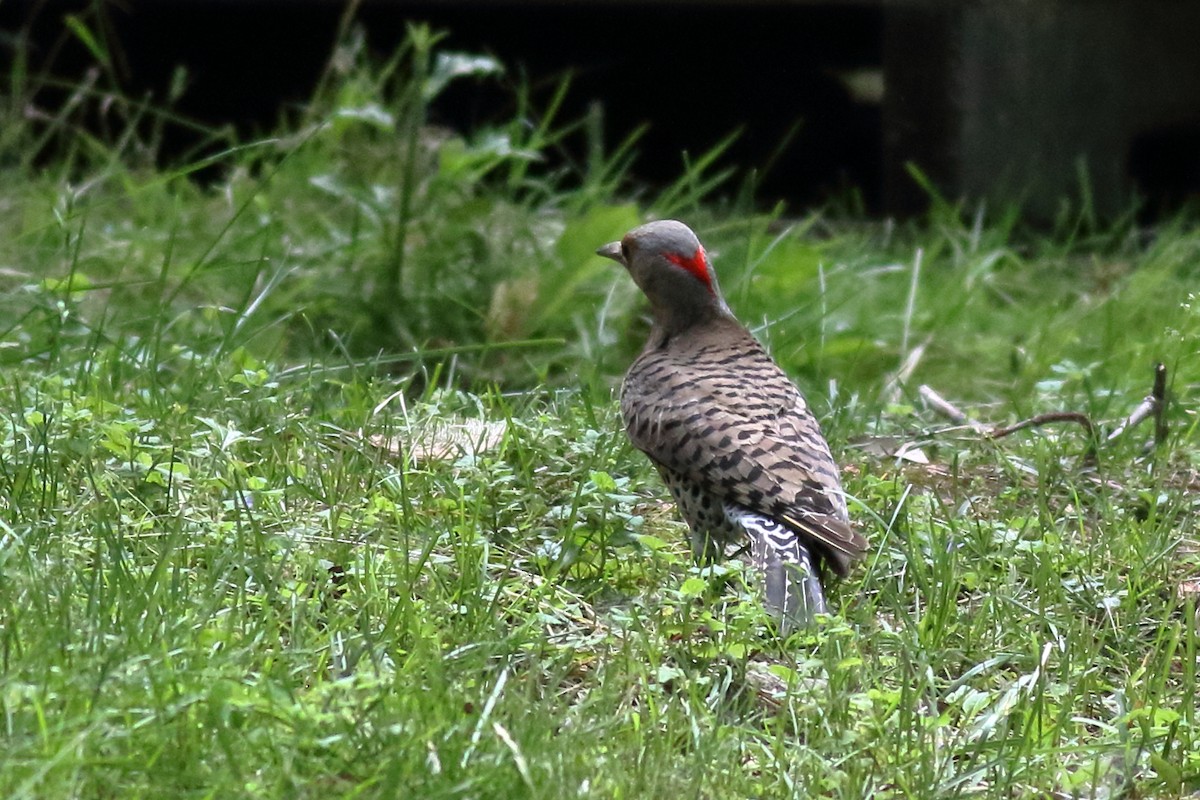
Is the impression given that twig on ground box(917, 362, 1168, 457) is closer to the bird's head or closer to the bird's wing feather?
the bird's wing feather

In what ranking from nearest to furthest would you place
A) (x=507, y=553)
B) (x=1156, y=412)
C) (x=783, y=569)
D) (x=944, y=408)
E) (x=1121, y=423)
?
(x=783, y=569) < (x=507, y=553) < (x=1156, y=412) < (x=1121, y=423) < (x=944, y=408)

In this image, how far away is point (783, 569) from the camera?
3627 mm

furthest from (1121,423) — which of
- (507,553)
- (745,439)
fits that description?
A: (507,553)

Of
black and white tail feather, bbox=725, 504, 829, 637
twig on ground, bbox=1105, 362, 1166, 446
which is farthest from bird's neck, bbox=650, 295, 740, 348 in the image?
twig on ground, bbox=1105, 362, 1166, 446

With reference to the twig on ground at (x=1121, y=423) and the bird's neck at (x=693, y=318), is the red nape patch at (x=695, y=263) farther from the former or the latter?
the twig on ground at (x=1121, y=423)

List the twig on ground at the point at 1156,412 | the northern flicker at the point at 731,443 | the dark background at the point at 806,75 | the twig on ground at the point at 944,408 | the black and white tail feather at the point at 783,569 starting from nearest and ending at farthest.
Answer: the black and white tail feather at the point at 783,569 → the northern flicker at the point at 731,443 → the twig on ground at the point at 1156,412 → the twig on ground at the point at 944,408 → the dark background at the point at 806,75

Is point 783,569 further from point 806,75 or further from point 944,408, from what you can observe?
point 806,75

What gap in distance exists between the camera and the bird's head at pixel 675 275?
15.5 feet

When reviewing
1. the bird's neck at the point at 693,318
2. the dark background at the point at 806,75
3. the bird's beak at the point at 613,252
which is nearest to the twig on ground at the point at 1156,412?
the bird's neck at the point at 693,318

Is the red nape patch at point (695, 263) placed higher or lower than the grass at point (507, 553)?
higher

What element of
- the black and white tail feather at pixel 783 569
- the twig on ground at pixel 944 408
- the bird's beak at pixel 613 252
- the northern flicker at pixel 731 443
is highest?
the bird's beak at pixel 613 252

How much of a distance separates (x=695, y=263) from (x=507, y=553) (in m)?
1.21

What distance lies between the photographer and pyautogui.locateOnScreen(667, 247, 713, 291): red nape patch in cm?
470

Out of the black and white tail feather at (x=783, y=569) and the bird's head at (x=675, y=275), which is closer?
the black and white tail feather at (x=783, y=569)
